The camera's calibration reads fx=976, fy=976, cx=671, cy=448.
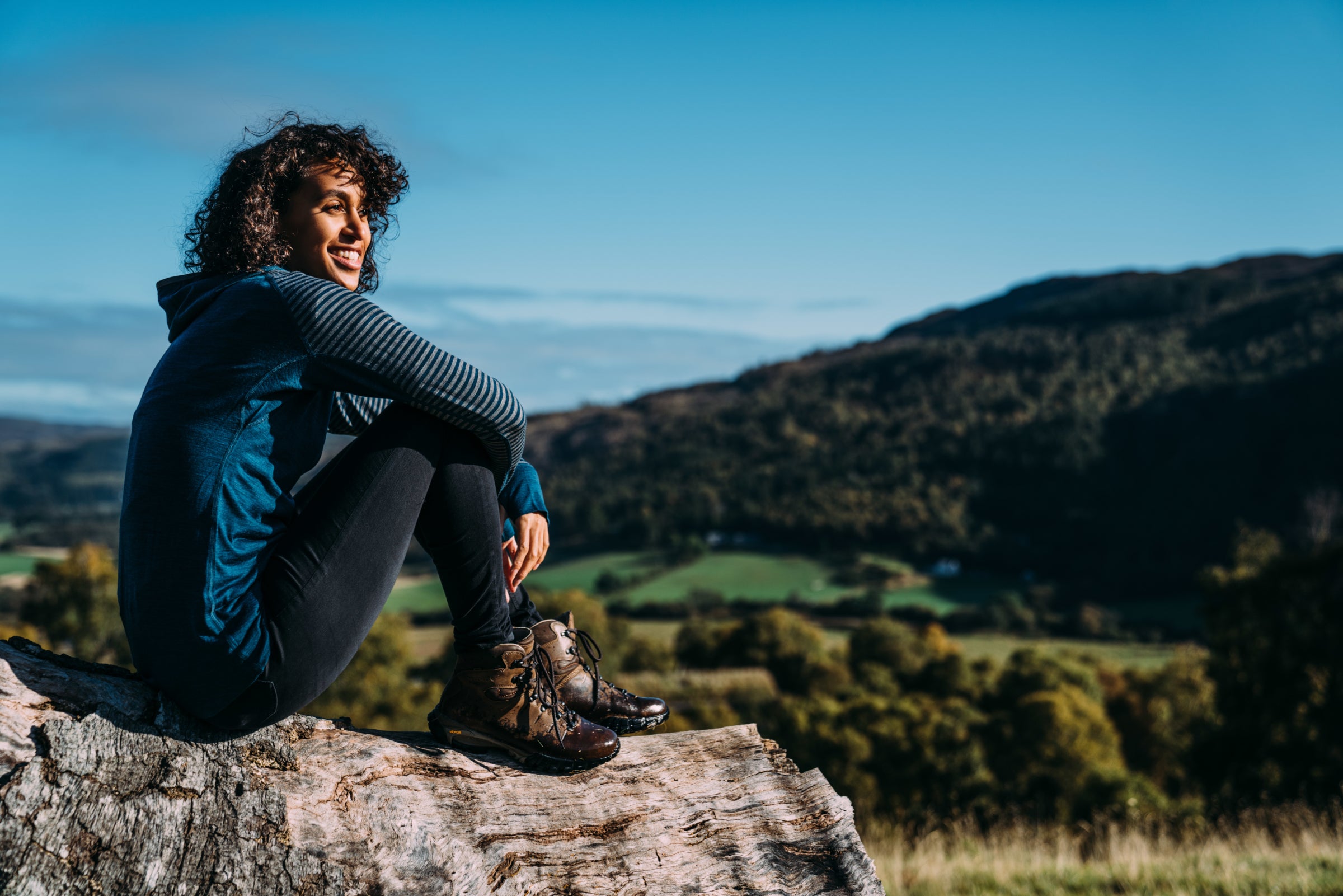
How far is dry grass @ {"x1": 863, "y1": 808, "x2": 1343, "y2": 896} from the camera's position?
17.2ft

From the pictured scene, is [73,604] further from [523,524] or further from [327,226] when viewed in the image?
[327,226]

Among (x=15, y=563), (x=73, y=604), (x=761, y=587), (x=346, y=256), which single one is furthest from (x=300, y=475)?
(x=761, y=587)

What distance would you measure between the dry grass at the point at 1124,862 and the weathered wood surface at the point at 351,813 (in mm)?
2848

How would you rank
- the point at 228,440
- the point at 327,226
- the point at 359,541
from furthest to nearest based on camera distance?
the point at 327,226
the point at 359,541
the point at 228,440

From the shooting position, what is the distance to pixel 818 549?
96.2m

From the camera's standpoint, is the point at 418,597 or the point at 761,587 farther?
the point at 761,587

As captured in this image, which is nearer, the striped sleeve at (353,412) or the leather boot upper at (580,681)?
the striped sleeve at (353,412)

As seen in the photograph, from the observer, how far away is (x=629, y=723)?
3.39 m

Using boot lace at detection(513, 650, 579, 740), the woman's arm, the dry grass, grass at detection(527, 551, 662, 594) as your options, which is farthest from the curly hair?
grass at detection(527, 551, 662, 594)

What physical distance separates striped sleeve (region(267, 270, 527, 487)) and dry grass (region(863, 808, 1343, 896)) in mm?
4275

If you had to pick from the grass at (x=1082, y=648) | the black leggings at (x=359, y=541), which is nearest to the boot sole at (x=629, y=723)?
the black leggings at (x=359, y=541)

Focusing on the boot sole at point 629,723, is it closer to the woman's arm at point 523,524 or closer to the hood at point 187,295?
the woman's arm at point 523,524

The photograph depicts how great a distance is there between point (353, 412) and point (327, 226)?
62 cm

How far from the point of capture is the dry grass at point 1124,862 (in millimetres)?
5230
